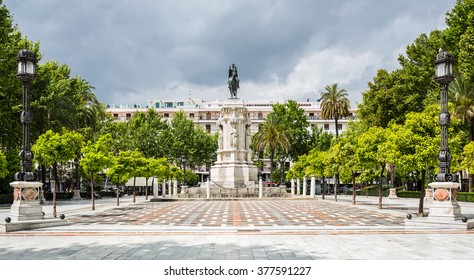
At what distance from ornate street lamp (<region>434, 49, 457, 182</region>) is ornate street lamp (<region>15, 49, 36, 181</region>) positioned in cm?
1609

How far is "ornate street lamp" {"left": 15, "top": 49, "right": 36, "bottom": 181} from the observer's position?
17453mm

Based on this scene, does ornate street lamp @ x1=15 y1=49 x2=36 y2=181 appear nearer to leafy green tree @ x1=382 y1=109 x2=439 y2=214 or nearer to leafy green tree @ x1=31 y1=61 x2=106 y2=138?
leafy green tree @ x1=382 y1=109 x2=439 y2=214

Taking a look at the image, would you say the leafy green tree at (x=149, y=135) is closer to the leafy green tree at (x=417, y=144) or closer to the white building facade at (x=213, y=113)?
the white building facade at (x=213, y=113)

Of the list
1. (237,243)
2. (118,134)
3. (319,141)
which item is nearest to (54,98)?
(118,134)

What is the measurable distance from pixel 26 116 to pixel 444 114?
16353 mm

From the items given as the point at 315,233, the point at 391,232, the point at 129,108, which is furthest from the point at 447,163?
the point at 129,108

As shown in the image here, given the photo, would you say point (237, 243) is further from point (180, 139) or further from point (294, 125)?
point (180, 139)

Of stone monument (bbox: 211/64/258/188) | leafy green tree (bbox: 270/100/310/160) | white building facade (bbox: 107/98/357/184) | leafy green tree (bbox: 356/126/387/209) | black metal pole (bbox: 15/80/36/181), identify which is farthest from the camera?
white building facade (bbox: 107/98/357/184)

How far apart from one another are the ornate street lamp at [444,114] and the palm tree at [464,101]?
88.6ft

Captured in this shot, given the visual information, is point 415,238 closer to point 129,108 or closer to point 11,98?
point 11,98

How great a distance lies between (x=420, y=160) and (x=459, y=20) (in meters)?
27.2

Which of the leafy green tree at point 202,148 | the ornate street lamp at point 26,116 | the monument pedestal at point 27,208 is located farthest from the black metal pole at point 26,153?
the leafy green tree at point 202,148

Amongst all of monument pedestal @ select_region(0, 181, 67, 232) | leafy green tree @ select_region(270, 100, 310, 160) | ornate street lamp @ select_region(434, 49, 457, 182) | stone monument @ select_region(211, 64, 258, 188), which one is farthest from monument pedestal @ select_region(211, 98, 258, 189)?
ornate street lamp @ select_region(434, 49, 457, 182)

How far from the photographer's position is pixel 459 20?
4072 centimetres
